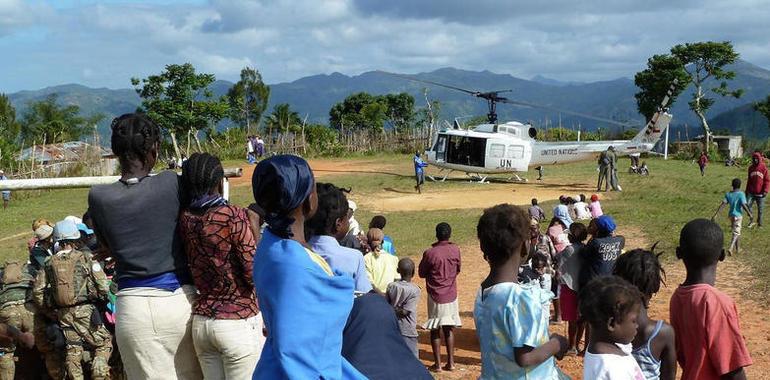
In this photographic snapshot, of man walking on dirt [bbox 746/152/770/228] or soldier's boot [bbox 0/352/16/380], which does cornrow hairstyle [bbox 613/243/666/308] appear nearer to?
soldier's boot [bbox 0/352/16/380]

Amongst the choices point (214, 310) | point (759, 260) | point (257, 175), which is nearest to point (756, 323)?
point (759, 260)

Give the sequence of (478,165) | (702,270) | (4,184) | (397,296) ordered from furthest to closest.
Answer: (478,165) < (397,296) < (4,184) < (702,270)

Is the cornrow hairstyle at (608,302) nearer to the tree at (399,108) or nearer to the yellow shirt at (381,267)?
the yellow shirt at (381,267)

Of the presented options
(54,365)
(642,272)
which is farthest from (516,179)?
(642,272)

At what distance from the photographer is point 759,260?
10.2 m

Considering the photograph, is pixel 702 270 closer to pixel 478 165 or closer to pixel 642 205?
pixel 642 205

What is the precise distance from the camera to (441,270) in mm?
6090

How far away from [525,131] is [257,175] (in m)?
22.1

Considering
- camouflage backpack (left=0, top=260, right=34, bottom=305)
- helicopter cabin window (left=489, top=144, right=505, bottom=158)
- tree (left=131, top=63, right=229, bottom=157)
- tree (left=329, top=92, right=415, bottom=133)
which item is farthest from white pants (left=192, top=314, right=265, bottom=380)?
tree (left=329, top=92, right=415, bottom=133)

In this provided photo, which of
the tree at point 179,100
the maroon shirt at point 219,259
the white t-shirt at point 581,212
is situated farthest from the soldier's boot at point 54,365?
the tree at point 179,100

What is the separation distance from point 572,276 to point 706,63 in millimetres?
39949

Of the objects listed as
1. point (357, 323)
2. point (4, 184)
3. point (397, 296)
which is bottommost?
point (397, 296)

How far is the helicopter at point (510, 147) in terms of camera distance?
73.2 feet

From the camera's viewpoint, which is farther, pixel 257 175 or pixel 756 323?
pixel 756 323
